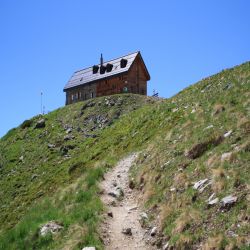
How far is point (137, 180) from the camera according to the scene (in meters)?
21.1

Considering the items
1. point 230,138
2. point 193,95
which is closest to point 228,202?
point 230,138

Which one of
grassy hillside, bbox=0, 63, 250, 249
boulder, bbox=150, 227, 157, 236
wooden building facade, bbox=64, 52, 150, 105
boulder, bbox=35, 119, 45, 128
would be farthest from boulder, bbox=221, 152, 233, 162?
wooden building facade, bbox=64, 52, 150, 105

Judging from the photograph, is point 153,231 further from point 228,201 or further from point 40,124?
point 40,124

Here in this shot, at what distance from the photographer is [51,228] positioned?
17359mm

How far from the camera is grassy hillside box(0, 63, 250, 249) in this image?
13.8 meters

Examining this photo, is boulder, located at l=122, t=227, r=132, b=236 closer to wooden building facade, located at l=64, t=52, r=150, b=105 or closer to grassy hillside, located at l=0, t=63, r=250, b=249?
grassy hillside, located at l=0, t=63, r=250, b=249

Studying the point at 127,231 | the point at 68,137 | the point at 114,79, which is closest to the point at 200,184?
the point at 127,231

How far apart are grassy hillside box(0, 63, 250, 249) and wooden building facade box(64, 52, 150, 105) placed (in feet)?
99.9

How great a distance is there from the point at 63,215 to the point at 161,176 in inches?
190

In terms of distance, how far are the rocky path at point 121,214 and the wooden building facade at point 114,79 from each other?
4636cm

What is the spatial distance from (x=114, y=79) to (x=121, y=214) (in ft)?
179

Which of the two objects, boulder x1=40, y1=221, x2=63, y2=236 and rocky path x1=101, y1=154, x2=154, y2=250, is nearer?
rocky path x1=101, y1=154, x2=154, y2=250

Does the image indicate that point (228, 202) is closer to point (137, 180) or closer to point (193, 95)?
point (137, 180)

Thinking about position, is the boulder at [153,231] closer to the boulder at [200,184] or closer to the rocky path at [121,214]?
the rocky path at [121,214]
